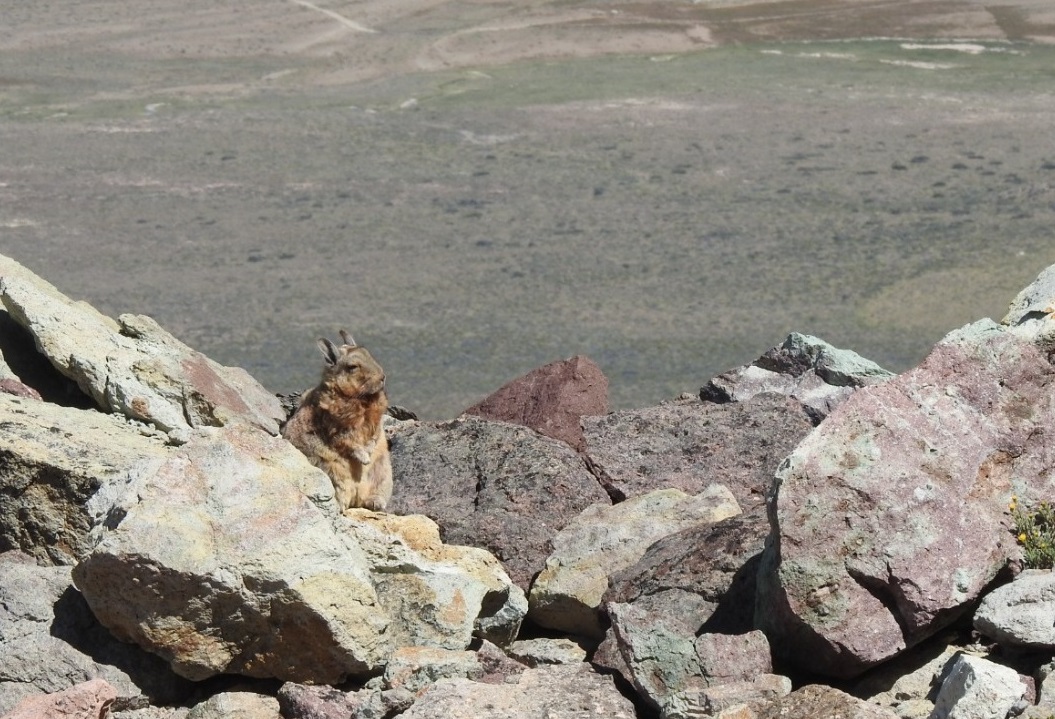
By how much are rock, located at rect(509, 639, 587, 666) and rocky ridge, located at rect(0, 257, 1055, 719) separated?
0.06 ft

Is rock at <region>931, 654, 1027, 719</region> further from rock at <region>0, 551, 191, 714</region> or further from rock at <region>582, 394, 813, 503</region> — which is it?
rock at <region>0, 551, 191, 714</region>

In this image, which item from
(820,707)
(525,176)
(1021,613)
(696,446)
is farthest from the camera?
(525,176)

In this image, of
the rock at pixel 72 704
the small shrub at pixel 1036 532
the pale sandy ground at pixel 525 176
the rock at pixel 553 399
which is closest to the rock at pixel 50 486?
the rock at pixel 72 704

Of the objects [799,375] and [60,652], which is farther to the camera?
[799,375]

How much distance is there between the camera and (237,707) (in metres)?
7.26

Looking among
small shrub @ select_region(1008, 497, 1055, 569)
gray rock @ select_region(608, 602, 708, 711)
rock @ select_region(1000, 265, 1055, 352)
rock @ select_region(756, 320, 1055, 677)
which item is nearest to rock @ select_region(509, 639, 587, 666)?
gray rock @ select_region(608, 602, 708, 711)

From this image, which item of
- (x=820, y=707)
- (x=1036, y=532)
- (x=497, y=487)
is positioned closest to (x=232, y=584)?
(x=497, y=487)

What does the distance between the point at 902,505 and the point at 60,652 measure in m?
3.87

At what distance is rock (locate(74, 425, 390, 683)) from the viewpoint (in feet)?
23.1

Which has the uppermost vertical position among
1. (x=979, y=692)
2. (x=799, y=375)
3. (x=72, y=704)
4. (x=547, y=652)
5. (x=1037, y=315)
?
(x=1037, y=315)

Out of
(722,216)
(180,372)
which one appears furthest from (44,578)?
(722,216)

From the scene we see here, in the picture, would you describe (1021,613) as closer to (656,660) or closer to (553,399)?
(656,660)

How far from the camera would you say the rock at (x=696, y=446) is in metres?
9.56

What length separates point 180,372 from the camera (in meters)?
9.80
